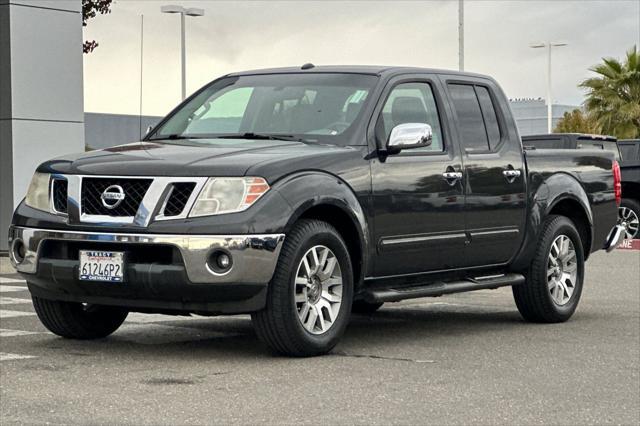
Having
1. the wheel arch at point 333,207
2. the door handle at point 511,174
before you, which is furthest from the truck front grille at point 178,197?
the door handle at point 511,174

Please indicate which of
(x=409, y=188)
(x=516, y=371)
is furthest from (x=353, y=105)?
(x=516, y=371)

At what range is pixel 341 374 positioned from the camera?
26.2 ft

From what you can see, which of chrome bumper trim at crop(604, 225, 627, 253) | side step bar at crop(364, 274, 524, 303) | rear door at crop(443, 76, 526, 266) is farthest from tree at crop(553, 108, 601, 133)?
side step bar at crop(364, 274, 524, 303)

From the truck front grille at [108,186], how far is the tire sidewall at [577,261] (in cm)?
375

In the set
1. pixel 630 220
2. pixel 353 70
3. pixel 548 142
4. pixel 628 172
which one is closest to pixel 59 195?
pixel 353 70

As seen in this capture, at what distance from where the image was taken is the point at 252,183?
27.4ft

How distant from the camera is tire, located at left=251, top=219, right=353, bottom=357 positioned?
8.39m

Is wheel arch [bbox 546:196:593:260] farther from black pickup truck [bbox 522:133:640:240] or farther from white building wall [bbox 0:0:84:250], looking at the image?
black pickup truck [bbox 522:133:640:240]

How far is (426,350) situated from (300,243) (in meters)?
1.30

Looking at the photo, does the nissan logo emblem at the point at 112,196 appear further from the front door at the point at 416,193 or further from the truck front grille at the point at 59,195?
the front door at the point at 416,193

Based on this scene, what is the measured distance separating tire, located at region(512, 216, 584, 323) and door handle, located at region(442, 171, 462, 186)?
131 centimetres

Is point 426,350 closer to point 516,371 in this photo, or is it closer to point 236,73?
point 516,371

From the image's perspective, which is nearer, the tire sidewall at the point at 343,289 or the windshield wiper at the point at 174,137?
the tire sidewall at the point at 343,289

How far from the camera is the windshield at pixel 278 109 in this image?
31.1ft
